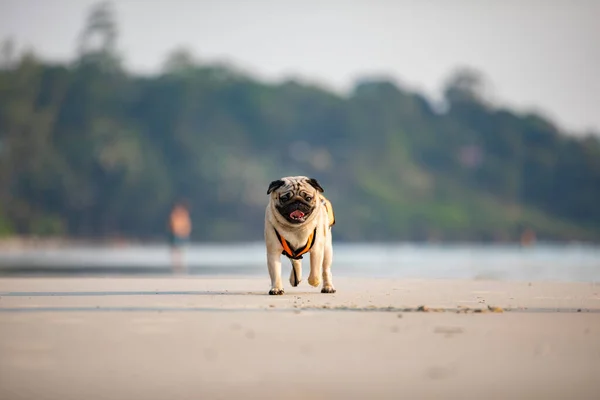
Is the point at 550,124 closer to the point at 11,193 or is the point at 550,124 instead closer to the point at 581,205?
the point at 581,205

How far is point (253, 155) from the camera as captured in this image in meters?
121

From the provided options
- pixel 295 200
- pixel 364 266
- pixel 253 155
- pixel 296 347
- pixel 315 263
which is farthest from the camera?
pixel 253 155

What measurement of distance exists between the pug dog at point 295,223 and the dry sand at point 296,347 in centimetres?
49

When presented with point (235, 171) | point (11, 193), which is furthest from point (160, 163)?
point (11, 193)

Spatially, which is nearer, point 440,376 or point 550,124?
point 440,376

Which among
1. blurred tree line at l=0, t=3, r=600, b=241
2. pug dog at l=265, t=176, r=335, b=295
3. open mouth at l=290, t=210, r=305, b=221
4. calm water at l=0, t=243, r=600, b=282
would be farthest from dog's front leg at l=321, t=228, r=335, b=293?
blurred tree line at l=0, t=3, r=600, b=241

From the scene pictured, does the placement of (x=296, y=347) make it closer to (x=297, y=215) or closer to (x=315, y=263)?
(x=297, y=215)

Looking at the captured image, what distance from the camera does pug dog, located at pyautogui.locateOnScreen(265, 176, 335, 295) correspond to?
41.1 feet

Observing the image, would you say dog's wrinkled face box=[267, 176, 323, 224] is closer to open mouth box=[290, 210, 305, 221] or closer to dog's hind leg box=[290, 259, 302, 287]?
open mouth box=[290, 210, 305, 221]

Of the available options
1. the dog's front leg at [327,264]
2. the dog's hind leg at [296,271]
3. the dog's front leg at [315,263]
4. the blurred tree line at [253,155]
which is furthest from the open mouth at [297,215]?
the blurred tree line at [253,155]

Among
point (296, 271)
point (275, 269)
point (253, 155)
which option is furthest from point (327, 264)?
point (253, 155)

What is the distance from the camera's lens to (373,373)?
22.0 feet

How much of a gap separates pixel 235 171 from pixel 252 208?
4654 mm

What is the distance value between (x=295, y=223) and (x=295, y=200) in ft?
0.87
